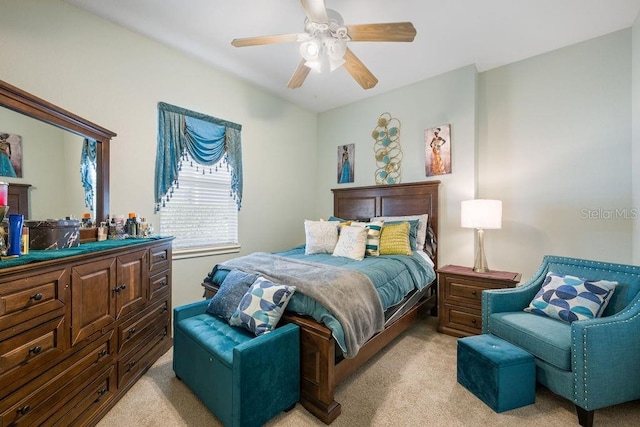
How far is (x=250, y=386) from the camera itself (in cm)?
142

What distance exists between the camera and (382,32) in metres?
1.89

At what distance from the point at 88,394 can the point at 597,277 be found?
3.54m

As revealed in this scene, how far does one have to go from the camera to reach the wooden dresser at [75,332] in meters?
1.15

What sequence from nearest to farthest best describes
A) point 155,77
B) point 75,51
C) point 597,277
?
point 597,277 < point 75,51 < point 155,77

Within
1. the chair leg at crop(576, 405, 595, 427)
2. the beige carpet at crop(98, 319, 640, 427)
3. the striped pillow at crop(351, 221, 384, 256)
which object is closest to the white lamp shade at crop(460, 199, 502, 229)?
the striped pillow at crop(351, 221, 384, 256)

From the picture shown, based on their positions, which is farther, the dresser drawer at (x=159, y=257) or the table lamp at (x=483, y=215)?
the table lamp at (x=483, y=215)

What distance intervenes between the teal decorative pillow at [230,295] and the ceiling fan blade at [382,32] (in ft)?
6.51

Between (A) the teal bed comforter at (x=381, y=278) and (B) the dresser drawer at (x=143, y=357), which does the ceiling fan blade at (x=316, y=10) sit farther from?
(B) the dresser drawer at (x=143, y=357)

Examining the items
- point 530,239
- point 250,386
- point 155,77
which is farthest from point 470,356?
point 155,77

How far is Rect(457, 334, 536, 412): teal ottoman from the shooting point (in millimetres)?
1642

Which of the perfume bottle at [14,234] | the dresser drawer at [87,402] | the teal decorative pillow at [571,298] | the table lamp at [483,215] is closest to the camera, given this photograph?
the perfume bottle at [14,234]

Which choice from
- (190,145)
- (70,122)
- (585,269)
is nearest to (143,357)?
(70,122)

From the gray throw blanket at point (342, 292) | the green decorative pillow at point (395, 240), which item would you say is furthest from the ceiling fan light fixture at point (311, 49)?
the green decorative pillow at point (395, 240)

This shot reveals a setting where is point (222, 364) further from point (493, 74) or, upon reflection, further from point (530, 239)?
point (493, 74)
